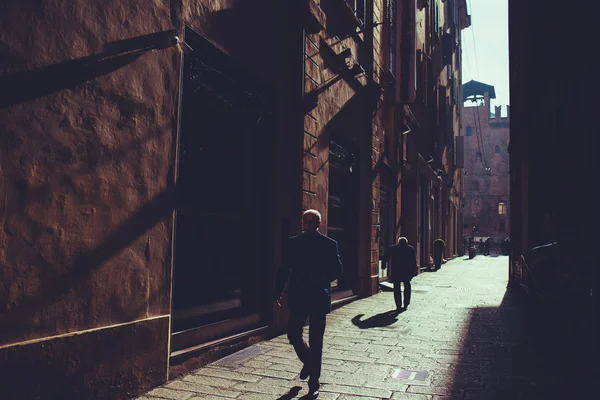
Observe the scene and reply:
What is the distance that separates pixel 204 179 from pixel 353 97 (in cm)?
598

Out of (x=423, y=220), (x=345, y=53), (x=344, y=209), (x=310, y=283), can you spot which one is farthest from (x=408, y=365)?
(x=423, y=220)

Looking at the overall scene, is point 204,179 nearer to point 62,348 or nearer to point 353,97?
point 62,348

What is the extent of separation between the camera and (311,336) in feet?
16.1

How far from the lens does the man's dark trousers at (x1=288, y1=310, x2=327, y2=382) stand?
4828 millimetres

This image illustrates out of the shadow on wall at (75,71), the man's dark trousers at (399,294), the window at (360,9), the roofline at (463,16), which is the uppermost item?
the roofline at (463,16)

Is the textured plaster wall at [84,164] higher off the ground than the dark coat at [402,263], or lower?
higher

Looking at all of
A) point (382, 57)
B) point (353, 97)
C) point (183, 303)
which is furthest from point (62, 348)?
point (382, 57)

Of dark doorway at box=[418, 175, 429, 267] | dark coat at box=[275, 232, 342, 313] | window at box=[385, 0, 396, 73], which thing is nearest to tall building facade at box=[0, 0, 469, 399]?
dark coat at box=[275, 232, 342, 313]

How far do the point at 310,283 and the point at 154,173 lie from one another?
5.77 ft

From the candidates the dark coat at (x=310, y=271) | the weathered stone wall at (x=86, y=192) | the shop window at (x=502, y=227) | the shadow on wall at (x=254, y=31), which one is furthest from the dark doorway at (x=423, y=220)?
the shop window at (x=502, y=227)

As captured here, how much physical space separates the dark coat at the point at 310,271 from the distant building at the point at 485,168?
6739 cm

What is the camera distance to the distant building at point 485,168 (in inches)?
2788

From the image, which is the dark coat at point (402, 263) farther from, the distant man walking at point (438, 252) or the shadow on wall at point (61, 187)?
the distant man walking at point (438, 252)

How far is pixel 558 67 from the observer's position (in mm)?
10047
